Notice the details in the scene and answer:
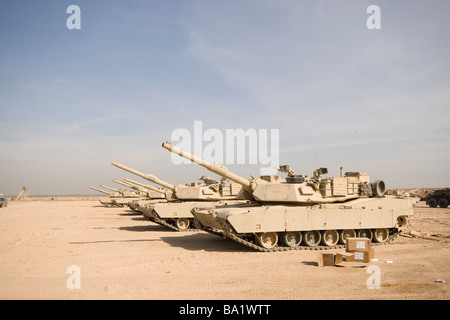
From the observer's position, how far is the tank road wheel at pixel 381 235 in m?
13.9

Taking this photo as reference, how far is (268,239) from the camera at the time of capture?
41.0 feet

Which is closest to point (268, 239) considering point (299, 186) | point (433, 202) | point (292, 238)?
point (292, 238)

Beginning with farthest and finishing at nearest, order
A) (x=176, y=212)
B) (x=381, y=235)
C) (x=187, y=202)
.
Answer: (x=187, y=202)
(x=176, y=212)
(x=381, y=235)

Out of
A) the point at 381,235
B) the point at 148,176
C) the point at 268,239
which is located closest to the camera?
the point at 268,239

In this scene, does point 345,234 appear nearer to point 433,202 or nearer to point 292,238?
point 292,238

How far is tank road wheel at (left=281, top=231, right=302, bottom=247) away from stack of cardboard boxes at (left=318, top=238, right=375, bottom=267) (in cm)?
233

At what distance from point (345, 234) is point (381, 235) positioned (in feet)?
5.40

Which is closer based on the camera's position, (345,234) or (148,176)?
(345,234)

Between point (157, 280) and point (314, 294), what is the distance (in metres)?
3.42

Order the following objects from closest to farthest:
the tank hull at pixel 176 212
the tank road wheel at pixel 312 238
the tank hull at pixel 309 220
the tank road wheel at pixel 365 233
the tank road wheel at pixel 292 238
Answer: the tank hull at pixel 309 220
the tank road wheel at pixel 292 238
the tank road wheel at pixel 312 238
the tank road wheel at pixel 365 233
the tank hull at pixel 176 212

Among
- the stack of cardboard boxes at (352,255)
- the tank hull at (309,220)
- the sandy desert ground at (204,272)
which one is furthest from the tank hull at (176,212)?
the stack of cardboard boxes at (352,255)

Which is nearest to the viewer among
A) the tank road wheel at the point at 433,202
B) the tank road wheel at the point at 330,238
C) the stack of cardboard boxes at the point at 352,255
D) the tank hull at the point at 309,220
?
the stack of cardboard boxes at the point at 352,255

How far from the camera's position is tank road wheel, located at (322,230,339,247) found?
13062 millimetres

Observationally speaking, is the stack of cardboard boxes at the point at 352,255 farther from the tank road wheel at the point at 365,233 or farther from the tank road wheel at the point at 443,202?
the tank road wheel at the point at 443,202
